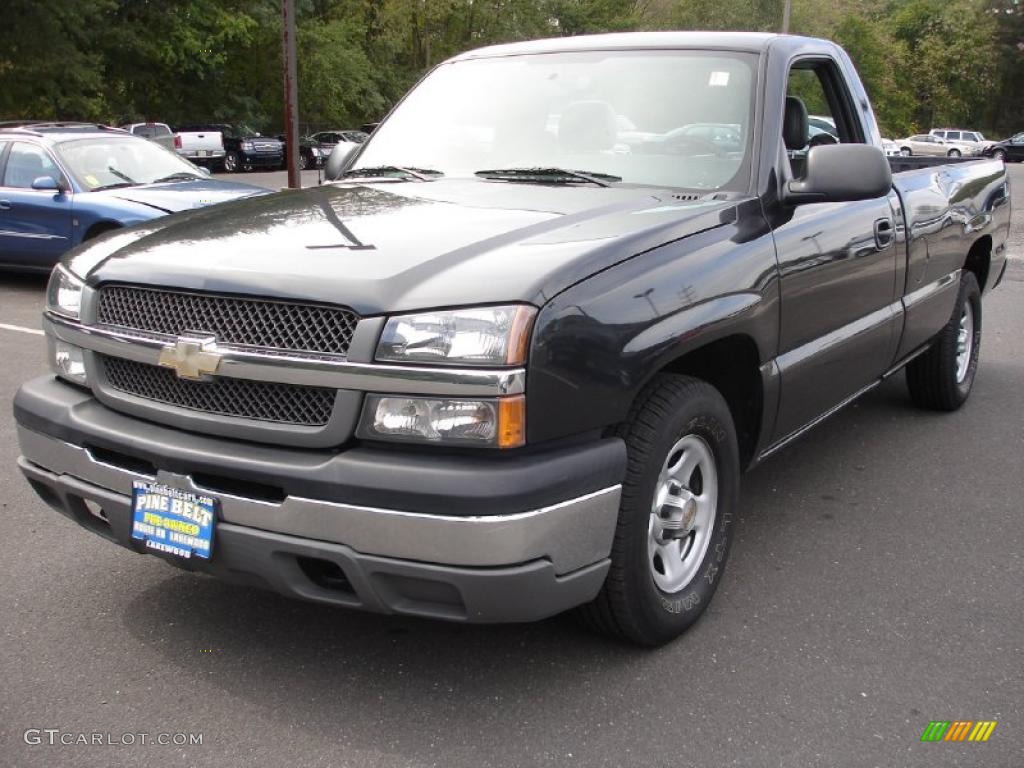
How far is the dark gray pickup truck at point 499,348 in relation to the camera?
8.23ft

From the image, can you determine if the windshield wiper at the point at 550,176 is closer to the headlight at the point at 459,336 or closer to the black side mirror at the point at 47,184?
the headlight at the point at 459,336

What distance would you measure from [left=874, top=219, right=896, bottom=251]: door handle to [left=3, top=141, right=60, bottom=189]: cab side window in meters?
8.32

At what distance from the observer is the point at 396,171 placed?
409cm

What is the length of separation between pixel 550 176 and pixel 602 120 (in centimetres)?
34

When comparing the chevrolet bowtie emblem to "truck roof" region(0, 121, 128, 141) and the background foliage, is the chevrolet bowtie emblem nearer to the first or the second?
"truck roof" region(0, 121, 128, 141)

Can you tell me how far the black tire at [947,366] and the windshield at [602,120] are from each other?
7.94ft

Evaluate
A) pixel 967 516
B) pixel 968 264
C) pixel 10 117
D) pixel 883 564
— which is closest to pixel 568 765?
pixel 883 564

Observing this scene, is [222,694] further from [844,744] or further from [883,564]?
[883,564]

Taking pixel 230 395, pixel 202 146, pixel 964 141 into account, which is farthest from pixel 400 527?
pixel 964 141

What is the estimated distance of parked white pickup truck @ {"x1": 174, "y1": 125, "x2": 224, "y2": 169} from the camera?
3475 cm

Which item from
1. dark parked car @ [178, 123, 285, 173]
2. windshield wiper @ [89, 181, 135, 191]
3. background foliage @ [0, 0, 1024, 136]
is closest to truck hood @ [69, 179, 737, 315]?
windshield wiper @ [89, 181, 135, 191]

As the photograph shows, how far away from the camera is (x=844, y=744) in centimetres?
268

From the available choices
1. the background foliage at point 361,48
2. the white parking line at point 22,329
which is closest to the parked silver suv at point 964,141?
the background foliage at point 361,48

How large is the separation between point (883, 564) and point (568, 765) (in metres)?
1.77
